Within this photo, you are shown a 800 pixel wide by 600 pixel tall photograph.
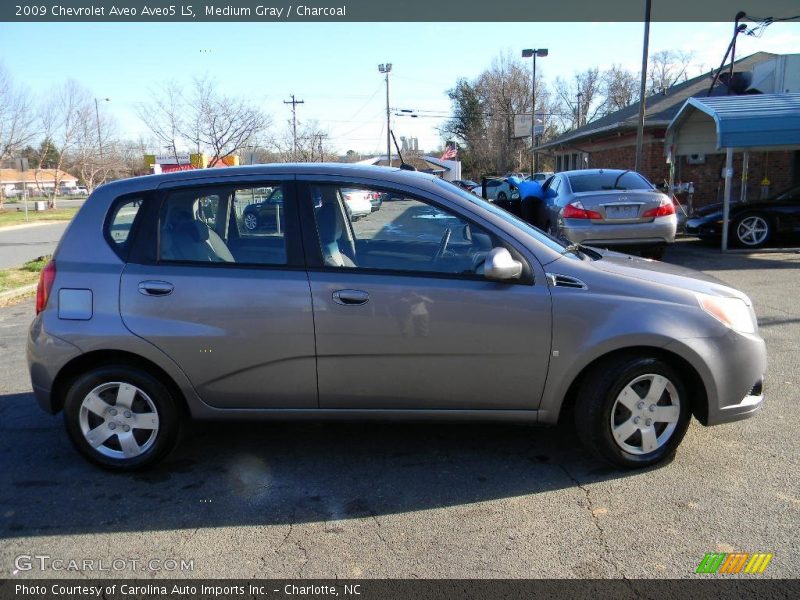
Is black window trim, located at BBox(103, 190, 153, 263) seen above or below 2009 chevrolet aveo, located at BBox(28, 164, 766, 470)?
above

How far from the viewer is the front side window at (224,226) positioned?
3.71 metres

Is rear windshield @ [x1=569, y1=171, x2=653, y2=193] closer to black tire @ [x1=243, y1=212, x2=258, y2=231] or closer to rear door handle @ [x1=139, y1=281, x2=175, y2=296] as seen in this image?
black tire @ [x1=243, y1=212, x2=258, y2=231]

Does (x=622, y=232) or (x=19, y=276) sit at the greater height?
(x=622, y=232)

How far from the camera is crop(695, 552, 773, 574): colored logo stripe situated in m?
2.77

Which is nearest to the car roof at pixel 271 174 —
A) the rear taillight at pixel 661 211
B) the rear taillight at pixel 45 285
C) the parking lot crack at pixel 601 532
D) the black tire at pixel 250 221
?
the black tire at pixel 250 221

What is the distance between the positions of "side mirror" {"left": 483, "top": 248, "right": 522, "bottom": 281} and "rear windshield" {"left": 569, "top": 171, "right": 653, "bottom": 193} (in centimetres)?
704

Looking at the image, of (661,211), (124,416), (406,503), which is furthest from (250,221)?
(661,211)

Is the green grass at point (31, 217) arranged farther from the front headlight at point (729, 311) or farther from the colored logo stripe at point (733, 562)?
the colored logo stripe at point (733, 562)

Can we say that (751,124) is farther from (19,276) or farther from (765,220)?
(19,276)

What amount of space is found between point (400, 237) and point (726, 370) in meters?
2.02

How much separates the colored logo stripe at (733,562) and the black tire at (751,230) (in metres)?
11.1

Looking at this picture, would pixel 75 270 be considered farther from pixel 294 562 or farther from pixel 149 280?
pixel 294 562

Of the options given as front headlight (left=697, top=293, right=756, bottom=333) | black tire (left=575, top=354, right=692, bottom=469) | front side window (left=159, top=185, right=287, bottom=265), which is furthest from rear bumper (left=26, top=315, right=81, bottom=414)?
front headlight (left=697, top=293, right=756, bottom=333)

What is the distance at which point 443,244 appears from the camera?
375 cm
